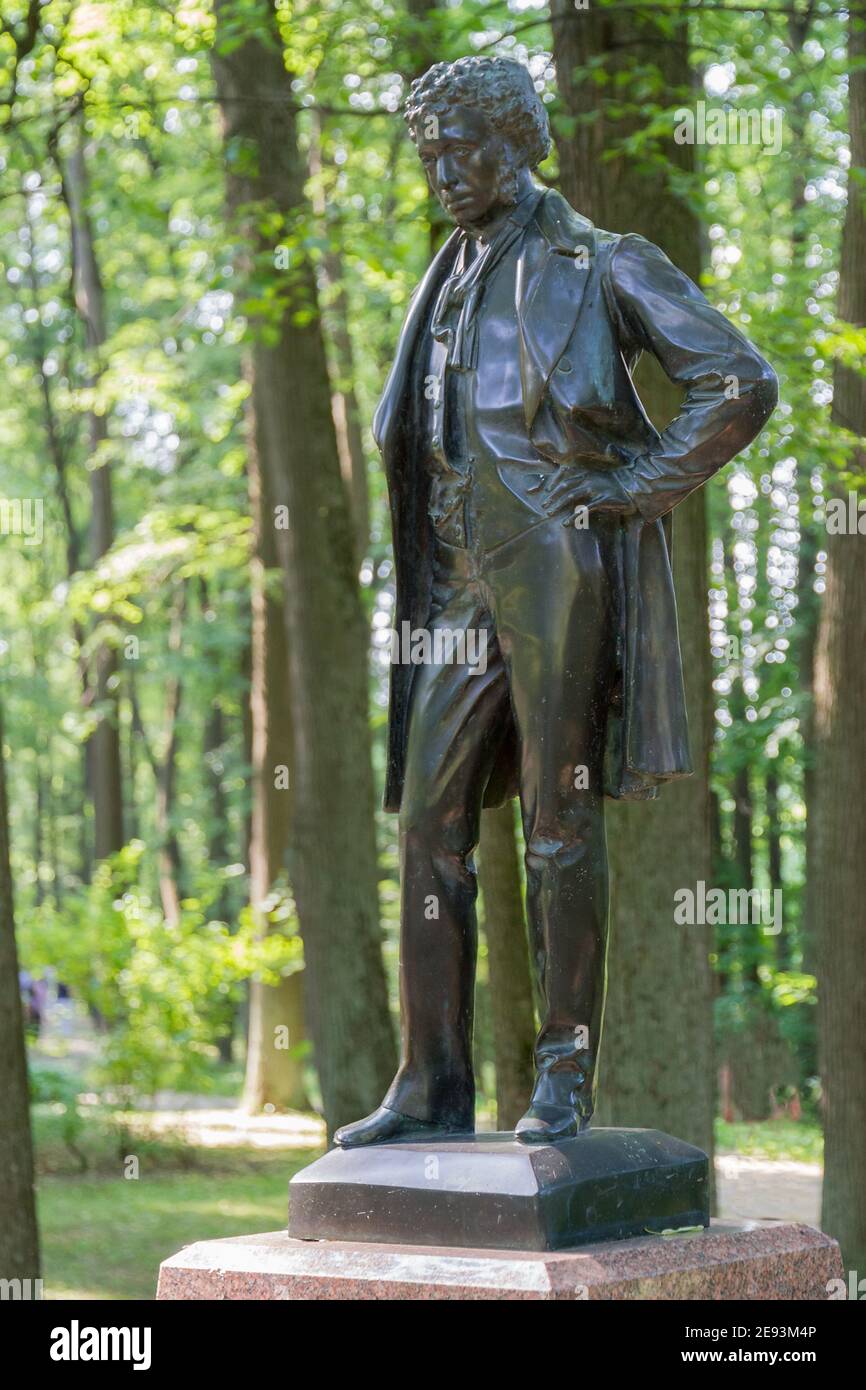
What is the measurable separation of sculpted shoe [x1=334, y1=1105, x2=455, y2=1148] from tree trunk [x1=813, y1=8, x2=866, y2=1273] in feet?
23.1

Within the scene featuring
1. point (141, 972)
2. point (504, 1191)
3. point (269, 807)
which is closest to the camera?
point (504, 1191)

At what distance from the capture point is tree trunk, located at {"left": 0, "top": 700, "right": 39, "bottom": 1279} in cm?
927

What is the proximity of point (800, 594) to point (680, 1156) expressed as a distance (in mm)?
19044

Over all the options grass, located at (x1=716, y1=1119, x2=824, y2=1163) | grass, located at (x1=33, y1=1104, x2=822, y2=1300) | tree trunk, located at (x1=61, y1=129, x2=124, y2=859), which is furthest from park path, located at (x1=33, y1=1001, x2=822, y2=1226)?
tree trunk, located at (x1=61, y1=129, x2=124, y2=859)

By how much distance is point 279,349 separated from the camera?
13.5m

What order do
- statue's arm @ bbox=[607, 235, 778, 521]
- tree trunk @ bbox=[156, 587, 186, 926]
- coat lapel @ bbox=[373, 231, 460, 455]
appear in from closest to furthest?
statue's arm @ bbox=[607, 235, 778, 521], coat lapel @ bbox=[373, 231, 460, 455], tree trunk @ bbox=[156, 587, 186, 926]

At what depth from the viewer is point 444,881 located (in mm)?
5168

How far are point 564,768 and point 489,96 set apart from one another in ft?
5.61

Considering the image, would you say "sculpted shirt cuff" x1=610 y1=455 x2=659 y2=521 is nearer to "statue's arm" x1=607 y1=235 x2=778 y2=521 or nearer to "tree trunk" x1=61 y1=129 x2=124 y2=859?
"statue's arm" x1=607 y1=235 x2=778 y2=521

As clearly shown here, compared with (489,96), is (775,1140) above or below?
below

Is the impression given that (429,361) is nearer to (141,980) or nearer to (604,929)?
Result: (604,929)

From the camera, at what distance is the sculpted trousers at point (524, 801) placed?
5.03m

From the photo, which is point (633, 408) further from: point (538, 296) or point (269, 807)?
point (269, 807)

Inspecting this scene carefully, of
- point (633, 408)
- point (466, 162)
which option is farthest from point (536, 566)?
point (466, 162)
